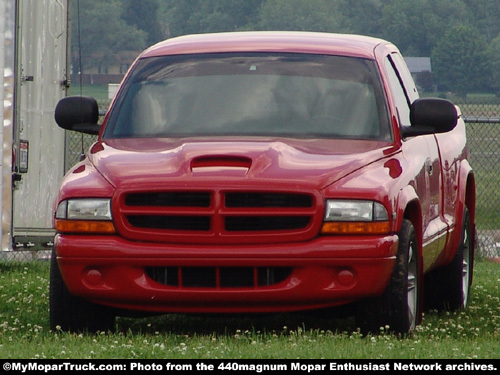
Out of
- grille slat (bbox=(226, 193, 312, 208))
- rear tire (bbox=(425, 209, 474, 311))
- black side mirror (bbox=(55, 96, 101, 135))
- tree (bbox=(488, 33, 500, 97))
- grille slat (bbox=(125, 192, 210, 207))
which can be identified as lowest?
tree (bbox=(488, 33, 500, 97))

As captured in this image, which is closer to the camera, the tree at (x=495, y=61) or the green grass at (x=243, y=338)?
the green grass at (x=243, y=338)

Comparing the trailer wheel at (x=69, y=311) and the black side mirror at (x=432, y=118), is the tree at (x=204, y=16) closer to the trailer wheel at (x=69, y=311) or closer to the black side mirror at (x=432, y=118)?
the black side mirror at (x=432, y=118)

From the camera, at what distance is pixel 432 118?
325 inches

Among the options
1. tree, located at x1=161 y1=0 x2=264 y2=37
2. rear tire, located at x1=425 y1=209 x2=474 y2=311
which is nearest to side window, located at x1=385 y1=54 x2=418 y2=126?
rear tire, located at x1=425 y1=209 x2=474 y2=311

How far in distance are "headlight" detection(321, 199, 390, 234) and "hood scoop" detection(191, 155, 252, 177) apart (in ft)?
1.62

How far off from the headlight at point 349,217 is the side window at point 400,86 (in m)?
1.35

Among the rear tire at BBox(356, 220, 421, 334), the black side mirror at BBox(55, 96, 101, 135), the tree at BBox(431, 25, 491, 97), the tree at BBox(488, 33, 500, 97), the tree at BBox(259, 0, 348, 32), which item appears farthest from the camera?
the tree at BBox(259, 0, 348, 32)

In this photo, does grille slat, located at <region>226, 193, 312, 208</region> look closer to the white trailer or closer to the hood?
the hood

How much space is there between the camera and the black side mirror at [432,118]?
823cm

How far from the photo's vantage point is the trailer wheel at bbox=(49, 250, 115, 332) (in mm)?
7699

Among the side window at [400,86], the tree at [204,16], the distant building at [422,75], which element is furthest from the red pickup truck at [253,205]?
the tree at [204,16]

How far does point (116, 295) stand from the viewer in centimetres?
736

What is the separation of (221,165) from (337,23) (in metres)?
100

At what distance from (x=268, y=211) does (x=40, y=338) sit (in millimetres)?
1490
